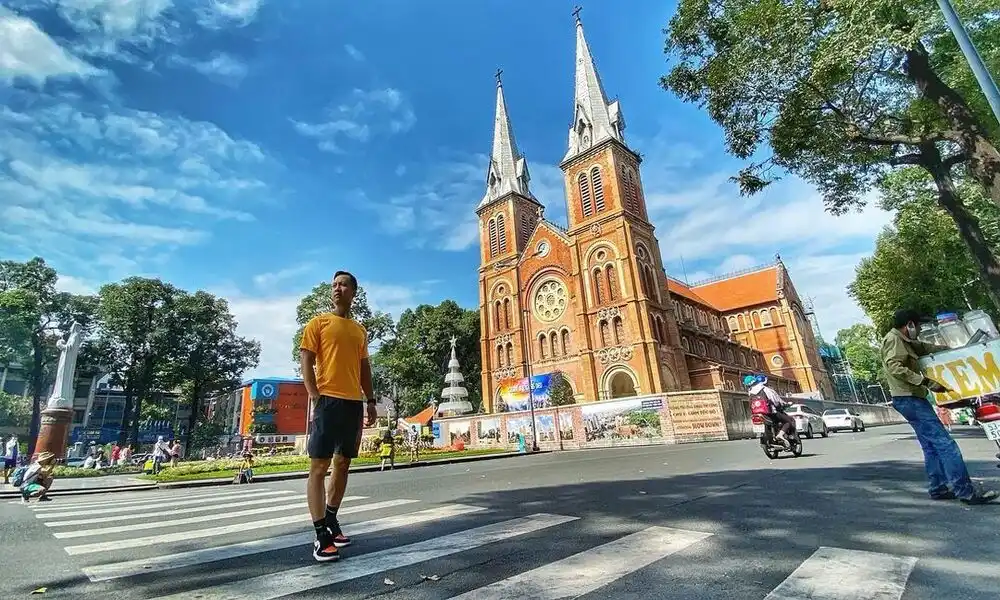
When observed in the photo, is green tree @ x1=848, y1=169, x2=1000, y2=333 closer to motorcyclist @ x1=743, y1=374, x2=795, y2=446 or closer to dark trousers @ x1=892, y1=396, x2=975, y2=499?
motorcyclist @ x1=743, y1=374, x2=795, y2=446

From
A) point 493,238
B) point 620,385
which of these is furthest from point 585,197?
point 620,385

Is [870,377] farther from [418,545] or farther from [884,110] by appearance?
[418,545]

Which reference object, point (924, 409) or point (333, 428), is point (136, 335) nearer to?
point (333, 428)

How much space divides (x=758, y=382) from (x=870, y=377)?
269ft

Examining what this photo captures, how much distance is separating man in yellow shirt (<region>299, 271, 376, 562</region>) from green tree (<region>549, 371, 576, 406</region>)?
102 ft

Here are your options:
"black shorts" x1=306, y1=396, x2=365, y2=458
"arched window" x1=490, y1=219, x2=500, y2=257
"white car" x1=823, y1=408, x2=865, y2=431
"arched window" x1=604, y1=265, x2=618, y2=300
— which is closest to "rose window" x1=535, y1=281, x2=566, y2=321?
"arched window" x1=604, y1=265, x2=618, y2=300

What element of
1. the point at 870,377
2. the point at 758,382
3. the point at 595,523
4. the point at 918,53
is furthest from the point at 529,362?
the point at 870,377

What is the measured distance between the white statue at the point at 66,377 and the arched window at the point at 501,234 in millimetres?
32137

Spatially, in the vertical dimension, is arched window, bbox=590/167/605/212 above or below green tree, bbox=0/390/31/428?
above

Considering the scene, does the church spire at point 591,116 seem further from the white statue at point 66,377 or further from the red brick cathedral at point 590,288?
the white statue at point 66,377

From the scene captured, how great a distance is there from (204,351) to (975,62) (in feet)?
165

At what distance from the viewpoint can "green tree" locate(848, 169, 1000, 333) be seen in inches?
760

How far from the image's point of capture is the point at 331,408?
331cm

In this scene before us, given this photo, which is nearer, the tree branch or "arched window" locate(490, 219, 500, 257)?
the tree branch
